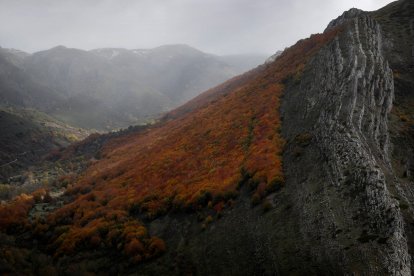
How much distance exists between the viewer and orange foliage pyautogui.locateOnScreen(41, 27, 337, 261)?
1203 inches

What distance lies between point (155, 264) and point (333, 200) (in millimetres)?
12725

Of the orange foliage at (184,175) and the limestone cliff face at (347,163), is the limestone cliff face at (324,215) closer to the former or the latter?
the limestone cliff face at (347,163)

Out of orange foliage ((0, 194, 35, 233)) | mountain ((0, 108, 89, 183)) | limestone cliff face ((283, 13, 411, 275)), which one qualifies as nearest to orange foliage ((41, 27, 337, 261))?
limestone cliff face ((283, 13, 411, 275))

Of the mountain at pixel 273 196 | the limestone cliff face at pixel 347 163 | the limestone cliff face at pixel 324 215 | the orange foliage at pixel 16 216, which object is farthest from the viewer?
the orange foliage at pixel 16 216

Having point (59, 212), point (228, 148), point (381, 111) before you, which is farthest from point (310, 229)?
point (59, 212)

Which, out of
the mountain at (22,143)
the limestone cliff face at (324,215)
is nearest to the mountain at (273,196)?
the limestone cliff face at (324,215)

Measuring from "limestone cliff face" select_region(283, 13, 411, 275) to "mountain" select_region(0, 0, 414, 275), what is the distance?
93 millimetres

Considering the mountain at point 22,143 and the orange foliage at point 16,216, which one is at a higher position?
the mountain at point 22,143

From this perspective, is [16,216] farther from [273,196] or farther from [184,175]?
[273,196]

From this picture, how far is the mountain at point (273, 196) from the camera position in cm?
2031

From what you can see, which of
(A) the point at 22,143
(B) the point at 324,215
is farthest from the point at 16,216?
(A) the point at 22,143

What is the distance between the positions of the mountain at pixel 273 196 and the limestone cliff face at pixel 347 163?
0.09 meters

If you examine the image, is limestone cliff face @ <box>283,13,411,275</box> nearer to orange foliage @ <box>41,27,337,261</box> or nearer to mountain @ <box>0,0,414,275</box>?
mountain @ <box>0,0,414,275</box>

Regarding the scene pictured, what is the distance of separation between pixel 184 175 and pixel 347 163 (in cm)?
1896
